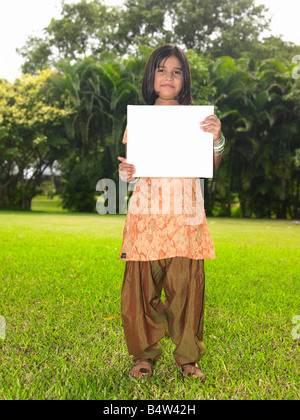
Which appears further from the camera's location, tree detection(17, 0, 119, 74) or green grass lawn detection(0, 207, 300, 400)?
tree detection(17, 0, 119, 74)

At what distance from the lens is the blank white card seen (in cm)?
201

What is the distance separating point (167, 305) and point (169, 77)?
117cm

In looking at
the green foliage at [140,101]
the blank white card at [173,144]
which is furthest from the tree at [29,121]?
the blank white card at [173,144]

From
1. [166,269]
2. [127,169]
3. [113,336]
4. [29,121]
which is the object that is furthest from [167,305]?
[29,121]

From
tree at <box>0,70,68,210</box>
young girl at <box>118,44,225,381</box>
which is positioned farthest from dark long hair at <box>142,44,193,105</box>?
tree at <box>0,70,68,210</box>

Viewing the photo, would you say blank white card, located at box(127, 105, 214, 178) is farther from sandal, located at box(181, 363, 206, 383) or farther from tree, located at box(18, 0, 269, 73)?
tree, located at box(18, 0, 269, 73)

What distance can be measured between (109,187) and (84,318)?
122 centimetres

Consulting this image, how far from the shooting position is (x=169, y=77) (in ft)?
7.02

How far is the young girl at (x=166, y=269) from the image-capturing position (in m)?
2.10

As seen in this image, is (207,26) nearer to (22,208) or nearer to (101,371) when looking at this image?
(22,208)

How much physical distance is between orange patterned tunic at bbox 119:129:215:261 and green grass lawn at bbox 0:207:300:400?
0.60 metres

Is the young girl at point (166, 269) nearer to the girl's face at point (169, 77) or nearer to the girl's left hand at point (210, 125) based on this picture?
the girl's face at point (169, 77)

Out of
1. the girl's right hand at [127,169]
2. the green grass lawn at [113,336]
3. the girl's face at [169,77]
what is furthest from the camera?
the girl's face at [169,77]

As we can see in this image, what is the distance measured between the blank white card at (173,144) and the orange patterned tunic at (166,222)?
0.48 feet
